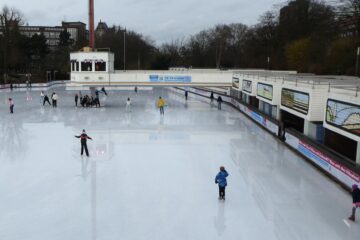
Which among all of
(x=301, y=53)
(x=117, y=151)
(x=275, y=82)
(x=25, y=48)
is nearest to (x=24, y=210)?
(x=117, y=151)

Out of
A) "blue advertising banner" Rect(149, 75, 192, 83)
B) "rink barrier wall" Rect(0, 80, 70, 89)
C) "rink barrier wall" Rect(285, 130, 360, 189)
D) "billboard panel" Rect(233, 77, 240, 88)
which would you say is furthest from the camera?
"rink barrier wall" Rect(0, 80, 70, 89)

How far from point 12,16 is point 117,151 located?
5368 cm

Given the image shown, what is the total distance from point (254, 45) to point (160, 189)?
52047 millimetres

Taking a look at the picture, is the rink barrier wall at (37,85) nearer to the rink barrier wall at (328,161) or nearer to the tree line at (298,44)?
the tree line at (298,44)

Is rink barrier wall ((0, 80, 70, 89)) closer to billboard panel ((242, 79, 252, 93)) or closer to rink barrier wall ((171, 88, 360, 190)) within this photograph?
billboard panel ((242, 79, 252, 93))

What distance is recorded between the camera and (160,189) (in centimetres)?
1043

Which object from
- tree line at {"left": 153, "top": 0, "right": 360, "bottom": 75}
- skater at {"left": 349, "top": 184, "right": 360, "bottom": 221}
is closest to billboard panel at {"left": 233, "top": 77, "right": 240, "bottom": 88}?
tree line at {"left": 153, "top": 0, "right": 360, "bottom": 75}

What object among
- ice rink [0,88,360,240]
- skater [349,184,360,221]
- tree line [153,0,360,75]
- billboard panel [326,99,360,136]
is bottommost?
ice rink [0,88,360,240]

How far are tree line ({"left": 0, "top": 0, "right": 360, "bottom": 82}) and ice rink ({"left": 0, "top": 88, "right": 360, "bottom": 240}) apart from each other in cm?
2158

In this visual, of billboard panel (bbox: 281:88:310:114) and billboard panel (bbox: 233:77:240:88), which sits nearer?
billboard panel (bbox: 281:88:310:114)

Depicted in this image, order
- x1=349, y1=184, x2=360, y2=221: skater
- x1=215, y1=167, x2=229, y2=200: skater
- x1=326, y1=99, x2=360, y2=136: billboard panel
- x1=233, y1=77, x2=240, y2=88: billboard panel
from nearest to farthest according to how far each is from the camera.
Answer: x1=349, y1=184, x2=360, y2=221: skater
x1=215, y1=167, x2=229, y2=200: skater
x1=326, y1=99, x2=360, y2=136: billboard panel
x1=233, y1=77, x2=240, y2=88: billboard panel

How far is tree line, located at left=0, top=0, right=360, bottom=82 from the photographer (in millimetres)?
36594

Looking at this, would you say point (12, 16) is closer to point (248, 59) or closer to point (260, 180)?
point (248, 59)

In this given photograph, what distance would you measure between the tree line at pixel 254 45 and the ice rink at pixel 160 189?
70.8ft
